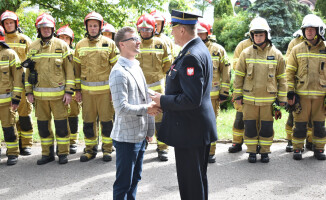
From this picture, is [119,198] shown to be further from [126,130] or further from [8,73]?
[8,73]

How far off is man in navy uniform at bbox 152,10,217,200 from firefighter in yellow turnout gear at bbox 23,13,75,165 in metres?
3.21

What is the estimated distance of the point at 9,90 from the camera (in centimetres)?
646

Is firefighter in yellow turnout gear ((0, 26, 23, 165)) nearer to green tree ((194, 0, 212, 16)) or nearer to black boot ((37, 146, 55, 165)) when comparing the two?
black boot ((37, 146, 55, 165))

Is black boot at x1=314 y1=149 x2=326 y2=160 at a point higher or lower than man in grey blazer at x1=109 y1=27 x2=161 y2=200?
lower

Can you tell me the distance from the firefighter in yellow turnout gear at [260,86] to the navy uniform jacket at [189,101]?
2936 millimetres


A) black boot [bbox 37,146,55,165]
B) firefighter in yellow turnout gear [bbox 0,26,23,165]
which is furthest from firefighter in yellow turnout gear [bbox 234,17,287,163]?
firefighter in yellow turnout gear [bbox 0,26,23,165]

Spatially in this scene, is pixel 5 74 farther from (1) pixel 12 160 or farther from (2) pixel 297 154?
(2) pixel 297 154

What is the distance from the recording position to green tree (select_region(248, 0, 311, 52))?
62.9 ft

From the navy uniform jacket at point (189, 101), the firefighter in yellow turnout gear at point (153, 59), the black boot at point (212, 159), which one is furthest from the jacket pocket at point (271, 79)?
the navy uniform jacket at point (189, 101)

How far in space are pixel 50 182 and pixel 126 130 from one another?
2.39 metres

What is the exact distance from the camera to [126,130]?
3.88 m

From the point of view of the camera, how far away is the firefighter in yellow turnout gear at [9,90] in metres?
6.37

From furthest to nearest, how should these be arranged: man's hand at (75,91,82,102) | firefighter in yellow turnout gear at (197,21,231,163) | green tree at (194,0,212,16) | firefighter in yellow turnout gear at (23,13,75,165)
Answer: green tree at (194,0,212,16), man's hand at (75,91,82,102), firefighter in yellow turnout gear at (197,21,231,163), firefighter in yellow turnout gear at (23,13,75,165)

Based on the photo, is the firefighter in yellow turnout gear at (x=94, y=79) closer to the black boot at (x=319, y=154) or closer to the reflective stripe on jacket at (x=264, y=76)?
the reflective stripe on jacket at (x=264, y=76)
